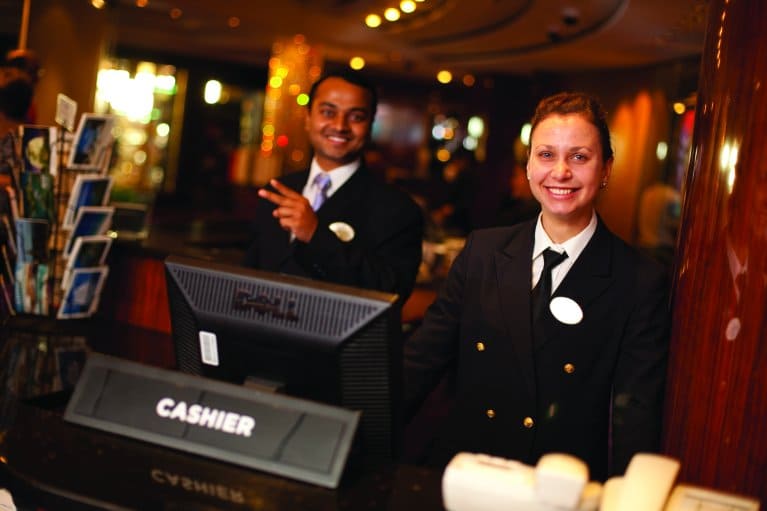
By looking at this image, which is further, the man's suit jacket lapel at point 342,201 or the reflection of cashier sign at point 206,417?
the man's suit jacket lapel at point 342,201

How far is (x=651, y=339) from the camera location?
1.94 meters

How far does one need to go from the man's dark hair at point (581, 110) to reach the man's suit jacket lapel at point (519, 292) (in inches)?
9.7

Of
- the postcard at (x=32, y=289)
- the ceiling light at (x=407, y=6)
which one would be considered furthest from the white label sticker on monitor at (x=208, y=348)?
the ceiling light at (x=407, y=6)

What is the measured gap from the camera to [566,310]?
1974 mm

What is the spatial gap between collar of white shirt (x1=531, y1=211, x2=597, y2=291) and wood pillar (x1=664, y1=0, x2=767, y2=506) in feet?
0.69

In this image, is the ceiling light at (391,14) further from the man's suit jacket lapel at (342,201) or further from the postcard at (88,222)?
the man's suit jacket lapel at (342,201)

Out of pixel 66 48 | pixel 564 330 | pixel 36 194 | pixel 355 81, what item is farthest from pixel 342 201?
pixel 66 48

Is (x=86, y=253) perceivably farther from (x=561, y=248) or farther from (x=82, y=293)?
(x=561, y=248)

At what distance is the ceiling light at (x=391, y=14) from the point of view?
9.70 metres

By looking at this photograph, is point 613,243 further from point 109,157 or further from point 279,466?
point 109,157

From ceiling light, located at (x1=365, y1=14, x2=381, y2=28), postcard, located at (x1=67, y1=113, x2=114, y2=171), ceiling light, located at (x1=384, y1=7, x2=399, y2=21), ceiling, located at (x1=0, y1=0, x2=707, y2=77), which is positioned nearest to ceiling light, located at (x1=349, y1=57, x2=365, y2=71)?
ceiling, located at (x1=0, y1=0, x2=707, y2=77)

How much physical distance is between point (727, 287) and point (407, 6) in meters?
7.98

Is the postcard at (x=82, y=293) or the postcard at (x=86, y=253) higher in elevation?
the postcard at (x=86, y=253)

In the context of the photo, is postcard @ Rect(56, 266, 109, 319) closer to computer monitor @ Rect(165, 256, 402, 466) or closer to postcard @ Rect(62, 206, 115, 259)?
postcard @ Rect(62, 206, 115, 259)
